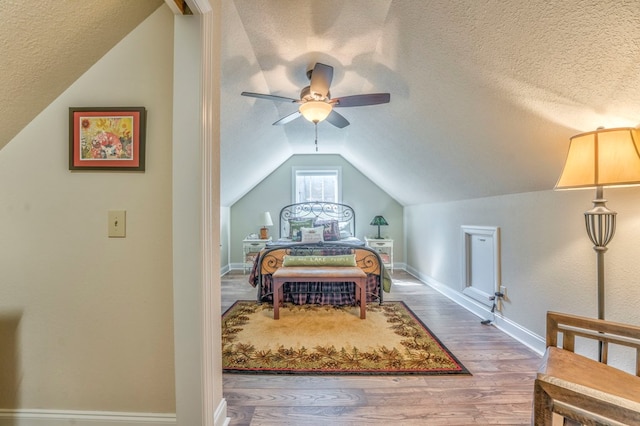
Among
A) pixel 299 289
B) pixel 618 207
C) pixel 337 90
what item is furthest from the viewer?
pixel 299 289

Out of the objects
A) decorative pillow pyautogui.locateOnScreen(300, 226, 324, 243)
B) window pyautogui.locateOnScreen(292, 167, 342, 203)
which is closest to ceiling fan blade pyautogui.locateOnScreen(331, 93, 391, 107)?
decorative pillow pyautogui.locateOnScreen(300, 226, 324, 243)

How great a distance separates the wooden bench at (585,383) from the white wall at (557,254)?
0.58m

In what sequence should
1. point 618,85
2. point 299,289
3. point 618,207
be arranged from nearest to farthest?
point 618,85
point 618,207
point 299,289

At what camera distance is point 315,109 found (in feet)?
7.63

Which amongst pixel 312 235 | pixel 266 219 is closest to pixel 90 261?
pixel 312 235

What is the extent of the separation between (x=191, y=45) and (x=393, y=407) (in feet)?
7.20

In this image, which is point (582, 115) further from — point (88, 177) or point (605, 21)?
point (88, 177)

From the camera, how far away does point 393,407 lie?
160 centimetres

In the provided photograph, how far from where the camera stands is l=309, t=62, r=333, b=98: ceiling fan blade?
2203 millimetres

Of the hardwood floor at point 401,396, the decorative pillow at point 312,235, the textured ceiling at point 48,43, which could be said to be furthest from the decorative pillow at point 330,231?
the textured ceiling at point 48,43

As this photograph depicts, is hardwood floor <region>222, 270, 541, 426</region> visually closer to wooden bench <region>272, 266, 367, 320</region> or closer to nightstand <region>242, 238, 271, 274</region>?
wooden bench <region>272, 266, 367, 320</region>

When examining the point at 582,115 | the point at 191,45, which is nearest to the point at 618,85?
the point at 582,115

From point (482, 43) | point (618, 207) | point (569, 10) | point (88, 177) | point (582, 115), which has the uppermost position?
point (482, 43)

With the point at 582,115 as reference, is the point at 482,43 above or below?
above
